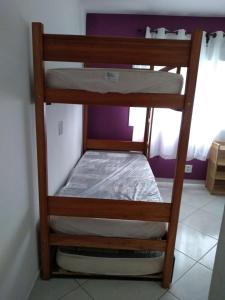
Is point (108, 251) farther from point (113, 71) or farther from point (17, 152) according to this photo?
point (113, 71)

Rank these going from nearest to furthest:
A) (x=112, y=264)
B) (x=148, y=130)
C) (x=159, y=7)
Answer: (x=112, y=264)
(x=159, y=7)
(x=148, y=130)

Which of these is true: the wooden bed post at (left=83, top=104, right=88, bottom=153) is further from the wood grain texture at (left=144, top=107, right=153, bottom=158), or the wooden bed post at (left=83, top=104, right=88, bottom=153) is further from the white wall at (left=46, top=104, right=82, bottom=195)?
the wood grain texture at (left=144, top=107, right=153, bottom=158)

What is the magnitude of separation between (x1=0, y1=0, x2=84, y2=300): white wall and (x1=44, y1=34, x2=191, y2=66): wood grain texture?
0.59 ft

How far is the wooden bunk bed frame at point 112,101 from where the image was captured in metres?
1.21

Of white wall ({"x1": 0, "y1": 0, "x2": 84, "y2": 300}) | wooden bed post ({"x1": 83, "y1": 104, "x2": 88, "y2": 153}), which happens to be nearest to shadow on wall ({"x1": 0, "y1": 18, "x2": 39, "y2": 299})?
white wall ({"x1": 0, "y1": 0, "x2": 84, "y2": 300})

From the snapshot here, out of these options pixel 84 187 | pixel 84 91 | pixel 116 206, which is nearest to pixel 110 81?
pixel 84 91

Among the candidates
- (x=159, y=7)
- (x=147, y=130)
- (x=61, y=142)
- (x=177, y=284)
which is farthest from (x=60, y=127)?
(x=159, y=7)

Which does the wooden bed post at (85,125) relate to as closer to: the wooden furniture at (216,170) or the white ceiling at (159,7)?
the white ceiling at (159,7)

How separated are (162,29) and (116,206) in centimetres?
236

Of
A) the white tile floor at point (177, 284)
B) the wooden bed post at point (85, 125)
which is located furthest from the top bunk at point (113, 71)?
the wooden bed post at point (85, 125)

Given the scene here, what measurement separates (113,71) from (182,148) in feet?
1.91

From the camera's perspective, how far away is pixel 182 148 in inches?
52.7

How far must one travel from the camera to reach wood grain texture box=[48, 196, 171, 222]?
1.44 meters

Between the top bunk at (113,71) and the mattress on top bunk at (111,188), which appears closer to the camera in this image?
the top bunk at (113,71)
